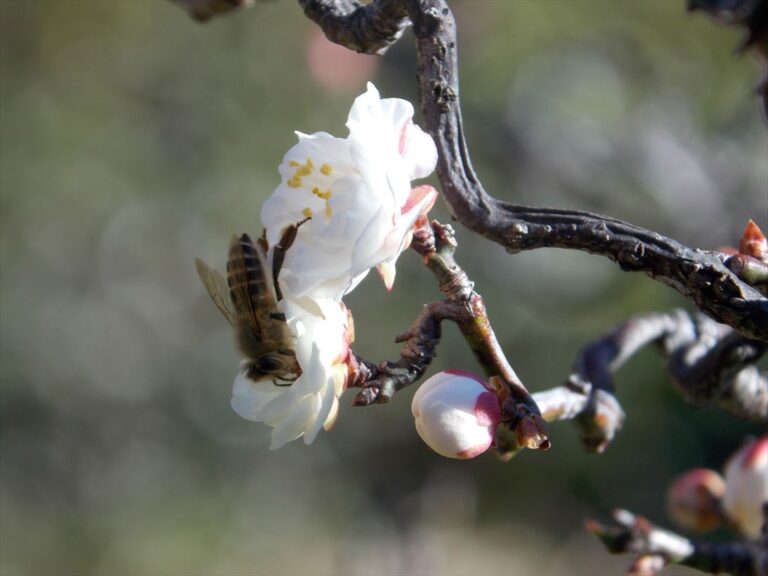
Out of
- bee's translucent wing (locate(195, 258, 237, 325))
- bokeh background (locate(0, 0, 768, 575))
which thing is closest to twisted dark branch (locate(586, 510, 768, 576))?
bee's translucent wing (locate(195, 258, 237, 325))

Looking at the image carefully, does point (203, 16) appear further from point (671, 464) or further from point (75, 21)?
point (671, 464)

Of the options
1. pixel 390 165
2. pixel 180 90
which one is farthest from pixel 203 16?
pixel 180 90

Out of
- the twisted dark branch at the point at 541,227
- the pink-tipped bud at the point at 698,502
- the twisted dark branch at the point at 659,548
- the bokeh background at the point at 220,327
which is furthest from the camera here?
the bokeh background at the point at 220,327

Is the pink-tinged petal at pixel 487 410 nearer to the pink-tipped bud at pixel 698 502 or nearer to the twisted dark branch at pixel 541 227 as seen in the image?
the twisted dark branch at pixel 541 227

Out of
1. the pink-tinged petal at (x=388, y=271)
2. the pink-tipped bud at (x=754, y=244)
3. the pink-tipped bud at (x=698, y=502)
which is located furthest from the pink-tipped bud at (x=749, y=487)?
the pink-tinged petal at (x=388, y=271)

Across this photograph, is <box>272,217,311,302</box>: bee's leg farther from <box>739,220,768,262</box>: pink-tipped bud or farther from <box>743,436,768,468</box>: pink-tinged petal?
<box>743,436,768,468</box>: pink-tinged petal
